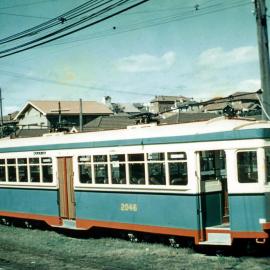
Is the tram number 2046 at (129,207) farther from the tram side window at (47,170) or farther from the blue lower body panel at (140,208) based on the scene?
the tram side window at (47,170)

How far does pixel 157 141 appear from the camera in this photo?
11.6 m

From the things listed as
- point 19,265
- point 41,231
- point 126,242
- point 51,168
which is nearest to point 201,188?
point 126,242

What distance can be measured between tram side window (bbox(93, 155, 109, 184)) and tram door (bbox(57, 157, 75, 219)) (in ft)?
3.79

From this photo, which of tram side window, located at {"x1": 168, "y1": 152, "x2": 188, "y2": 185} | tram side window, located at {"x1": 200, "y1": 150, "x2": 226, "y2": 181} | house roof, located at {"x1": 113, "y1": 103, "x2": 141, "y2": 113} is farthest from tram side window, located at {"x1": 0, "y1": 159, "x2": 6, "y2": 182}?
house roof, located at {"x1": 113, "y1": 103, "x2": 141, "y2": 113}

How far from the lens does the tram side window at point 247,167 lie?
10117mm

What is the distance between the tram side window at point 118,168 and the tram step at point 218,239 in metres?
2.89

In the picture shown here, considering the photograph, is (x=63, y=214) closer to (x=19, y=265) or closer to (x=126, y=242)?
(x=126, y=242)

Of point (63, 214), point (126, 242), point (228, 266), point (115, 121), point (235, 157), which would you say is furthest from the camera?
point (115, 121)

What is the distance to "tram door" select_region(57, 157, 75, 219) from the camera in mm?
14023

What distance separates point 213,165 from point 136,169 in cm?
205

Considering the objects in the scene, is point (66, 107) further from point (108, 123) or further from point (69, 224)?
point (69, 224)

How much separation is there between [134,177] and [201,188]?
205 centimetres

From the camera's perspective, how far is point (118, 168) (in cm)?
1255

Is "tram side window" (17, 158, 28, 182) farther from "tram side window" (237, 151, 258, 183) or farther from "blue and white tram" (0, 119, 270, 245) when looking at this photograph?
"tram side window" (237, 151, 258, 183)
